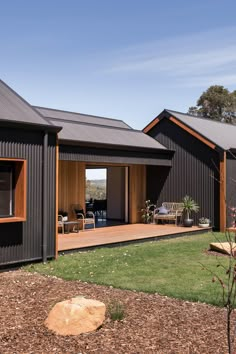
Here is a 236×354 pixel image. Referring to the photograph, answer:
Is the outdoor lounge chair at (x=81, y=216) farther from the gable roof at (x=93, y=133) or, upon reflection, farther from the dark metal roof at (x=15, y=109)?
the dark metal roof at (x=15, y=109)

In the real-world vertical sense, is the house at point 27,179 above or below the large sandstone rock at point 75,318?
above

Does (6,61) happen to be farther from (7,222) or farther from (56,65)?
(7,222)

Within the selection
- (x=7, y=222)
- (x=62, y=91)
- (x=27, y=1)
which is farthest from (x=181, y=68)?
(x=7, y=222)

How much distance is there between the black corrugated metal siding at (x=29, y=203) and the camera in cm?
801

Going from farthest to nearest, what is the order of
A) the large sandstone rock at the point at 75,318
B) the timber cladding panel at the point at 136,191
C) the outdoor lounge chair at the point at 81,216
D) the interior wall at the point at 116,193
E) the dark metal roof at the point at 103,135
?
the interior wall at the point at 116,193, the timber cladding panel at the point at 136,191, the outdoor lounge chair at the point at 81,216, the dark metal roof at the point at 103,135, the large sandstone rock at the point at 75,318

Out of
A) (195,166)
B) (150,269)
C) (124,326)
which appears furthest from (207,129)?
(124,326)

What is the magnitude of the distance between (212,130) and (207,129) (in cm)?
37

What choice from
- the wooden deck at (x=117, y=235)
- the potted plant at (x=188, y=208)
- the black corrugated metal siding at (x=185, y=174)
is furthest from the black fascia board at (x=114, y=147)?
the wooden deck at (x=117, y=235)

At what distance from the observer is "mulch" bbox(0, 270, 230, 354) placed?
420cm

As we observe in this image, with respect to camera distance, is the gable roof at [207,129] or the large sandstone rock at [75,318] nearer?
the large sandstone rock at [75,318]

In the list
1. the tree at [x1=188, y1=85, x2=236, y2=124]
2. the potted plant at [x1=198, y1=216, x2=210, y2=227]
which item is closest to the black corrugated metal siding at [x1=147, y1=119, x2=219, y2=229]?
the potted plant at [x1=198, y1=216, x2=210, y2=227]

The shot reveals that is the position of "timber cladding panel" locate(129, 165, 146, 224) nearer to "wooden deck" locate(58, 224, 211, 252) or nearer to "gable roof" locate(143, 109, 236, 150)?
"wooden deck" locate(58, 224, 211, 252)

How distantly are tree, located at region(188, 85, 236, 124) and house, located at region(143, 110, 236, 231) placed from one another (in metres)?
27.0

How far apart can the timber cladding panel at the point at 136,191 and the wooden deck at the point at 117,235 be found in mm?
783
